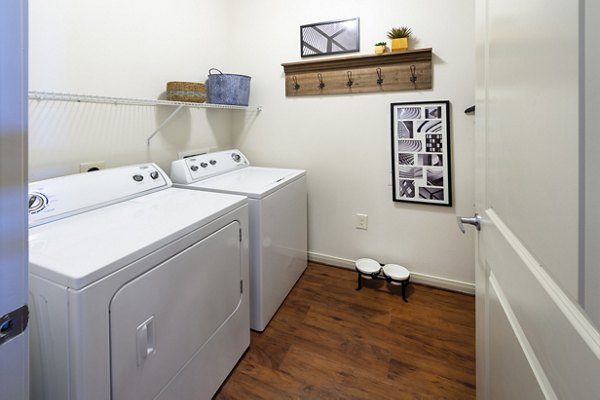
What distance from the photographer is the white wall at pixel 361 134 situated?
1933 mm

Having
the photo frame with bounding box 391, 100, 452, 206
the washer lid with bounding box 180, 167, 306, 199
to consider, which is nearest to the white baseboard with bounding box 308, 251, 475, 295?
the photo frame with bounding box 391, 100, 452, 206

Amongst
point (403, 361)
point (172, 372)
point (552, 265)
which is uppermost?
point (552, 265)

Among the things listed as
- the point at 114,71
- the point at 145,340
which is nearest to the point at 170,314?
the point at 145,340

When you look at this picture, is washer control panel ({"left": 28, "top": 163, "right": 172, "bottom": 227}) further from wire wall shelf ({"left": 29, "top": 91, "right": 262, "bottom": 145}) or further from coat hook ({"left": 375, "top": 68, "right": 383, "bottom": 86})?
coat hook ({"left": 375, "top": 68, "right": 383, "bottom": 86})

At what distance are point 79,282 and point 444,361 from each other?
1.61m

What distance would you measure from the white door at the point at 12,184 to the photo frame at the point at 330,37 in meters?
2.06

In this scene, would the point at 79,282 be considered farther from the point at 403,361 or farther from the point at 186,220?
the point at 403,361

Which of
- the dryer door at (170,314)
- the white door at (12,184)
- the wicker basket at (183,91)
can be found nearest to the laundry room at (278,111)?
the wicker basket at (183,91)

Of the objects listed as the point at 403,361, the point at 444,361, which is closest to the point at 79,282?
the point at 403,361

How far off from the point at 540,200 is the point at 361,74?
6.13 ft

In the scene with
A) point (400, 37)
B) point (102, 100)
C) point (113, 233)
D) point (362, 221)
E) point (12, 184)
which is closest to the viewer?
point (12, 184)

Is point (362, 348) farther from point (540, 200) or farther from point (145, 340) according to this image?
point (540, 200)

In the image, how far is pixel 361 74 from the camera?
2.15 m

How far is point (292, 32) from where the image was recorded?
7.66ft
